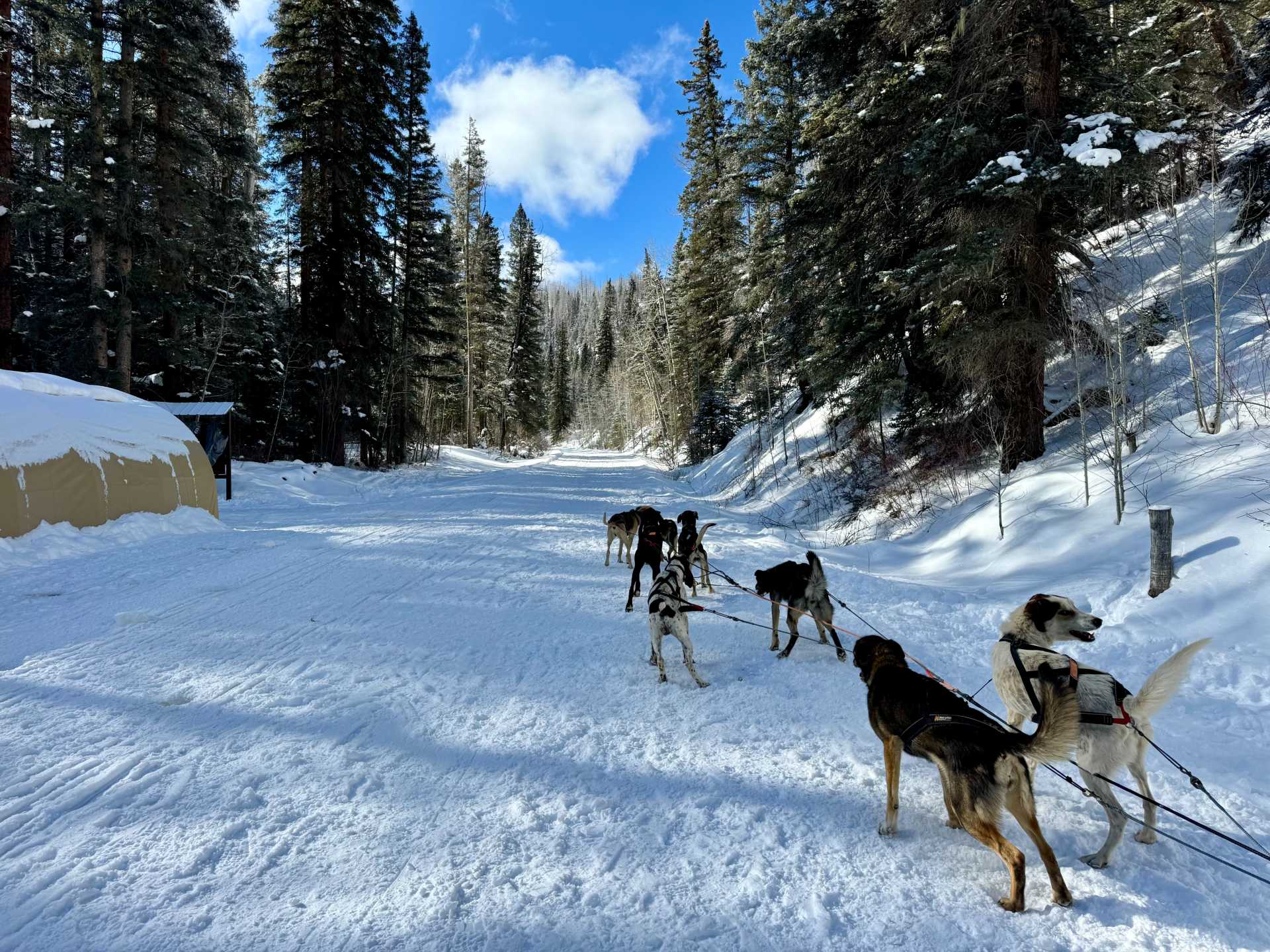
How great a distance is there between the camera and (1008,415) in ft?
30.4

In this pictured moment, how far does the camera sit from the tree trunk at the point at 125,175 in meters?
15.0

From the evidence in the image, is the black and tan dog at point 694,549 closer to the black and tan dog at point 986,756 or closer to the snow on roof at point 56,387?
the black and tan dog at point 986,756

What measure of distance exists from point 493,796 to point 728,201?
2428 cm

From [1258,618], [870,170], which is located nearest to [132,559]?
[1258,618]

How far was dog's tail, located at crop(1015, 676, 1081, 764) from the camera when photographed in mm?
2295

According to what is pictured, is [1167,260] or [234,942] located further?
[1167,260]

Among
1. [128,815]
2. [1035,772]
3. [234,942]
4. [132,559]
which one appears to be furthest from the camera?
[132,559]

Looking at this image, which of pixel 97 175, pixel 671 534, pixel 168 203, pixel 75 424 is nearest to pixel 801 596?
pixel 671 534

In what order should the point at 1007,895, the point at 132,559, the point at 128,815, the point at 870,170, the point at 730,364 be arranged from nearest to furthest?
the point at 1007,895 < the point at 128,815 < the point at 132,559 < the point at 870,170 < the point at 730,364

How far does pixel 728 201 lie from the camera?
75.7 ft

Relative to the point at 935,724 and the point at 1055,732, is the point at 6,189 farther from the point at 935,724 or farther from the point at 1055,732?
the point at 1055,732

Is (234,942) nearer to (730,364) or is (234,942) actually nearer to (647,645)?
(647,645)

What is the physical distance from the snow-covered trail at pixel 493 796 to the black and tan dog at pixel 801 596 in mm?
277

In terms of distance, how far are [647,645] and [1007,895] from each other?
346cm
